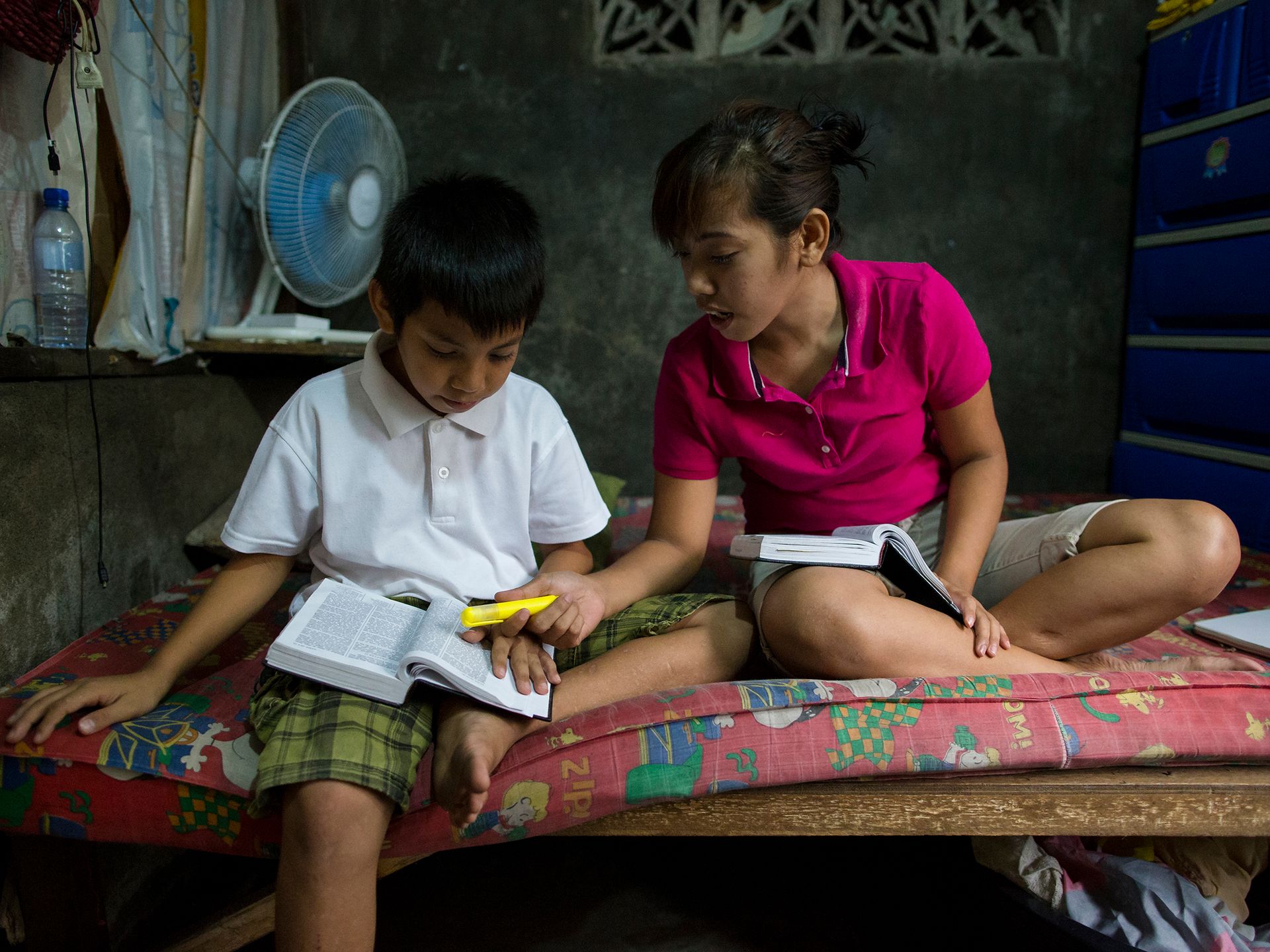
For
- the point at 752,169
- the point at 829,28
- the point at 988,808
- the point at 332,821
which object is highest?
the point at 829,28

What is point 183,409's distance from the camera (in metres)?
2.20

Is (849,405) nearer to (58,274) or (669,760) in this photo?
(669,760)

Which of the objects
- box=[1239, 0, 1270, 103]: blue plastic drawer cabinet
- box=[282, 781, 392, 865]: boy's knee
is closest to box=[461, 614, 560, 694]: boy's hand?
box=[282, 781, 392, 865]: boy's knee

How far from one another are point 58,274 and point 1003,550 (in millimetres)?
1877

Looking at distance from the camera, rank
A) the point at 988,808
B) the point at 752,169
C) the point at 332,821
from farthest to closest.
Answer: the point at 752,169, the point at 988,808, the point at 332,821

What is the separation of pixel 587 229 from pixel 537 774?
94.3 inches

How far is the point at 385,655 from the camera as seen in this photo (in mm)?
1139

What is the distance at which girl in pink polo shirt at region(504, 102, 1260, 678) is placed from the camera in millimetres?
1315

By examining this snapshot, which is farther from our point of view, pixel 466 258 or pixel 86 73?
pixel 86 73

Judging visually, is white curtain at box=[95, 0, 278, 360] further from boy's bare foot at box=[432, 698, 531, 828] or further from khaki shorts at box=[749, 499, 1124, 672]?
khaki shorts at box=[749, 499, 1124, 672]

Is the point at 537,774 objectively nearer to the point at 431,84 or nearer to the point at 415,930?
the point at 415,930

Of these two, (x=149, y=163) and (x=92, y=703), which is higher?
(x=149, y=163)

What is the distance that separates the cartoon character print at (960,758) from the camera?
47.8 inches

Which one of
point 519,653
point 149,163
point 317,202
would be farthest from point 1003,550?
point 149,163
